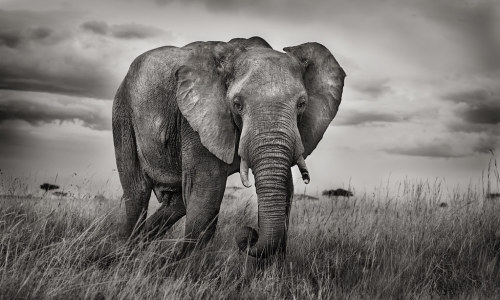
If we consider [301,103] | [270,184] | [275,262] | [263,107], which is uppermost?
[301,103]

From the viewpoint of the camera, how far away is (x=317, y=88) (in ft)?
21.2

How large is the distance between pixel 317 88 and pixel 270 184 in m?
1.36

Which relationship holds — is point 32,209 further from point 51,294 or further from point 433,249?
point 433,249

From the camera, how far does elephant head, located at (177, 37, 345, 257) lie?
563cm

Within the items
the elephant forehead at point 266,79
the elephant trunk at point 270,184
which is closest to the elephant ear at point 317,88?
the elephant forehead at point 266,79

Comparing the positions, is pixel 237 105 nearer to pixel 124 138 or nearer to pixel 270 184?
pixel 270 184

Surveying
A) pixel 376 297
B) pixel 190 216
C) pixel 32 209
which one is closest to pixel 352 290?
pixel 376 297

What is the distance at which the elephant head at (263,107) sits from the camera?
18.5 ft

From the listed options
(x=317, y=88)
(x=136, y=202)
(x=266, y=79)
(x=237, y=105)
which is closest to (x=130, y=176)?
(x=136, y=202)

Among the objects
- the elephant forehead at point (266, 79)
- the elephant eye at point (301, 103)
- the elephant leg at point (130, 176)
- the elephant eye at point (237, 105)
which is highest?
the elephant forehead at point (266, 79)

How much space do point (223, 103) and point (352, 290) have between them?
217 centimetres

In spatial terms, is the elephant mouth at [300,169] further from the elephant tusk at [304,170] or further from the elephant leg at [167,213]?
the elephant leg at [167,213]

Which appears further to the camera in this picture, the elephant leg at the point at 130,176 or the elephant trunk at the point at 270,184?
the elephant leg at the point at 130,176

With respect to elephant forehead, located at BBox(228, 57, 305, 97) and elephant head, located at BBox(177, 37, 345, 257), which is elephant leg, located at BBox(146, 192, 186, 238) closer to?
elephant head, located at BBox(177, 37, 345, 257)
